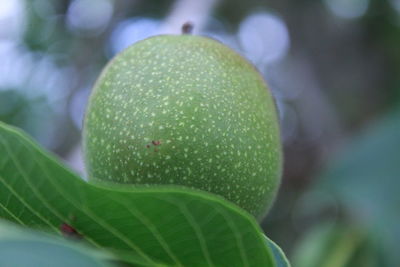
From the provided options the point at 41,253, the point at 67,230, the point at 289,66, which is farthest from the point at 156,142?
the point at 289,66

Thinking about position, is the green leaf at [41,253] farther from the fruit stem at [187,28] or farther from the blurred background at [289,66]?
the blurred background at [289,66]

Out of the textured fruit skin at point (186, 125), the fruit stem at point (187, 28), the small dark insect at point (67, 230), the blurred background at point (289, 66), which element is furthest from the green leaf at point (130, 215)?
the blurred background at point (289, 66)

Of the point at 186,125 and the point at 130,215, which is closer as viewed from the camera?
the point at 130,215

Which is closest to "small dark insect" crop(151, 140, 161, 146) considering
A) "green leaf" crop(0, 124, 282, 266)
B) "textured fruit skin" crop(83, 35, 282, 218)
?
"textured fruit skin" crop(83, 35, 282, 218)

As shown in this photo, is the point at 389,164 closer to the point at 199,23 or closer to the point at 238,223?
the point at 199,23

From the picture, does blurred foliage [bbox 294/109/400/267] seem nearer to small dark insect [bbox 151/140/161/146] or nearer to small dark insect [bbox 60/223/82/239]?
small dark insect [bbox 151/140/161/146]

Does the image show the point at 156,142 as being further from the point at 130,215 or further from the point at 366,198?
the point at 366,198
